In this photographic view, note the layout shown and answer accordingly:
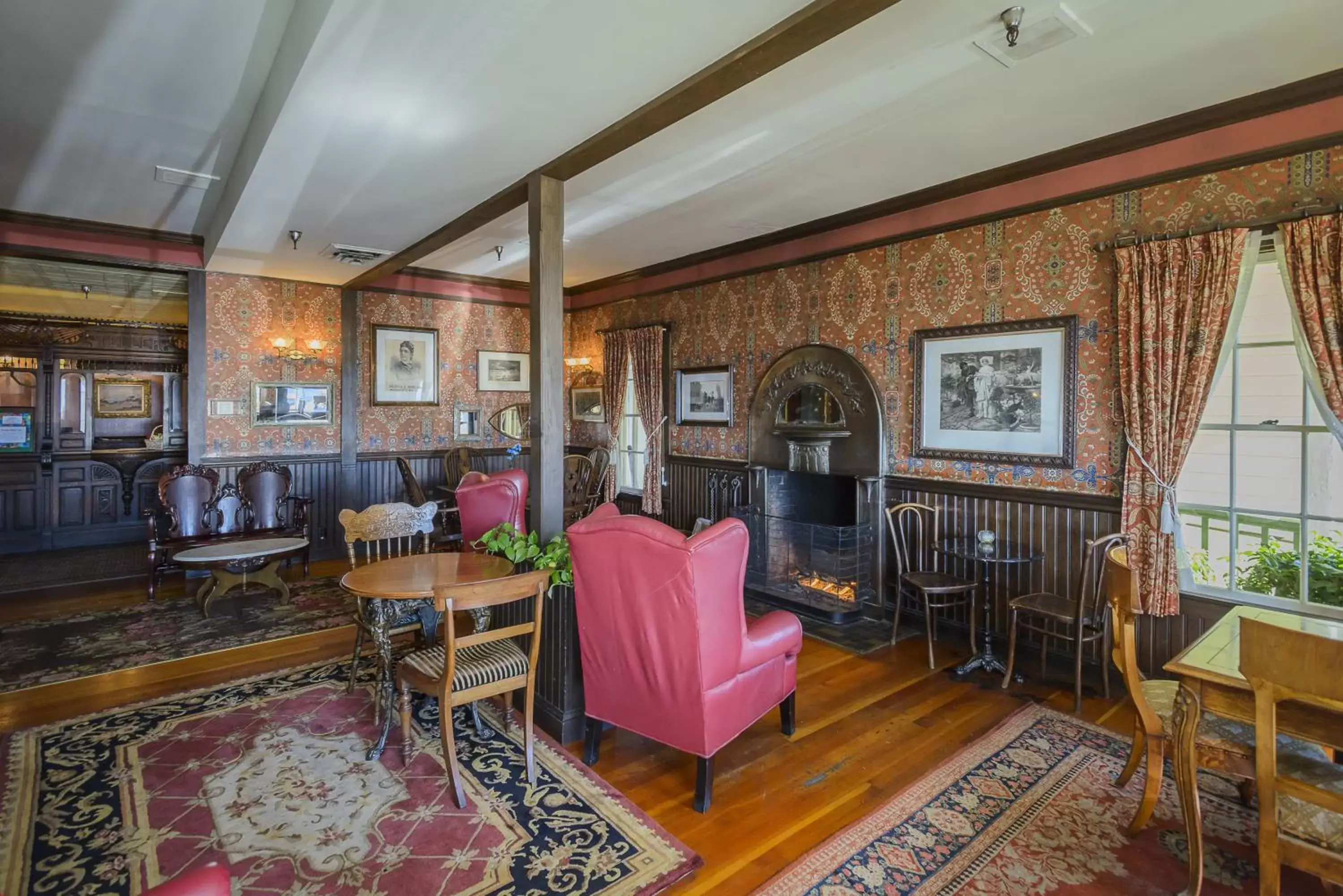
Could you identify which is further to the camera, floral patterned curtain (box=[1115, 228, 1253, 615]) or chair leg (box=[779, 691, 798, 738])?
floral patterned curtain (box=[1115, 228, 1253, 615])

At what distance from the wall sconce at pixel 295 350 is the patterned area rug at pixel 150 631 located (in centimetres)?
248

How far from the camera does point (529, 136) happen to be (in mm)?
3447

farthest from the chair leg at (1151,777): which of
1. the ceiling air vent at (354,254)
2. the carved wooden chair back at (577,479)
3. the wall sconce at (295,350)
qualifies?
the wall sconce at (295,350)

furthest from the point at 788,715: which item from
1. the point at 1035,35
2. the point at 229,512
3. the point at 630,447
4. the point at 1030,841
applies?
the point at 229,512

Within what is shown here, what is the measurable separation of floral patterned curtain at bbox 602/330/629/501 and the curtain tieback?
520cm

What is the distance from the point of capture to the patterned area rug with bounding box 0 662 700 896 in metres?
2.16

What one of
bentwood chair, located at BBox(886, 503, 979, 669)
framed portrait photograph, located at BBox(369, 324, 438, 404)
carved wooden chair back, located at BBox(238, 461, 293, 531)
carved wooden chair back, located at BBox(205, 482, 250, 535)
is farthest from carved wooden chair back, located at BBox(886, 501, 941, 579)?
carved wooden chair back, located at BBox(205, 482, 250, 535)

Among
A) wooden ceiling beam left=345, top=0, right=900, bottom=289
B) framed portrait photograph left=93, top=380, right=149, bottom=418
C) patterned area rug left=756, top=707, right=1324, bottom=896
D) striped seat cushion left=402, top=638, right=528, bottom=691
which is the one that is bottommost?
patterned area rug left=756, top=707, right=1324, bottom=896

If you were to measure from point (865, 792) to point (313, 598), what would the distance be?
4.71m

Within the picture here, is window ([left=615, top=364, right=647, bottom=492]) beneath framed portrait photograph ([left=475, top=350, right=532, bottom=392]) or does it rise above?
beneath

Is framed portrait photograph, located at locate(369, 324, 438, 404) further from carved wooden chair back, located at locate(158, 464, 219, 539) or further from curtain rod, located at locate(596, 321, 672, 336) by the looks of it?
curtain rod, located at locate(596, 321, 672, 336)

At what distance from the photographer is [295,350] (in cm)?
677

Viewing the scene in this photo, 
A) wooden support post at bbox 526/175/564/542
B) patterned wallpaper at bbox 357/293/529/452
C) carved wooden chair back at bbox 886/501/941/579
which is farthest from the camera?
patterned wallpaper at bbox 357/293/529/452

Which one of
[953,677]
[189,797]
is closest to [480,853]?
[189,797]
